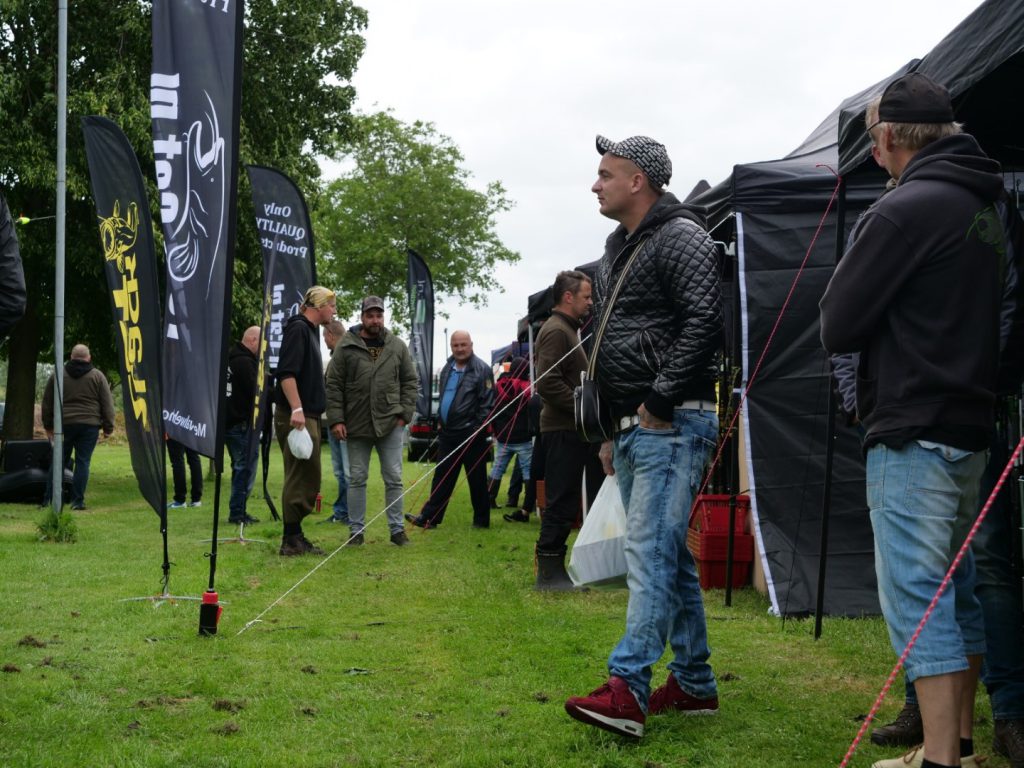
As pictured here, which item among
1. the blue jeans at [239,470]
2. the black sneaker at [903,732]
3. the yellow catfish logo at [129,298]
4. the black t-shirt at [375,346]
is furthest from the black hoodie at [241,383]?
the black sneaker at [903,732]

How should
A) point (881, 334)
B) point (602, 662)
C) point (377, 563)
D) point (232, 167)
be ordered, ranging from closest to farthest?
point (881, 334) → point (602, 662) → point (232, 167) → point (377, 563)

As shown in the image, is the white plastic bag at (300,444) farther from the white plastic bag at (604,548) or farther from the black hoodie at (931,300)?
the black hoodie at (931,300)

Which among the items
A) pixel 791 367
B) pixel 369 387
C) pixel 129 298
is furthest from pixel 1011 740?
pixel 369 387

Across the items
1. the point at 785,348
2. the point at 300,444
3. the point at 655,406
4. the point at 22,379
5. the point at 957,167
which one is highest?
the point at 22,379

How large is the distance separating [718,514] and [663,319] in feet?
11.5

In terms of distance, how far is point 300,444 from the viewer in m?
8.77

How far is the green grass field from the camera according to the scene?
3885mm

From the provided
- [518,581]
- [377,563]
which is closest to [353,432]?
[377,563]

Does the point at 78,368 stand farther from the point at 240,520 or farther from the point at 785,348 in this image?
the point at 785,348

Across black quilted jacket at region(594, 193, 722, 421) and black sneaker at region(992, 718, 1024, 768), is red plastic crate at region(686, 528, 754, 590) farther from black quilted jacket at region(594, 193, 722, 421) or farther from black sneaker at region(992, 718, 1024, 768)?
black sneaker at region(992, 718, 1024, 768)

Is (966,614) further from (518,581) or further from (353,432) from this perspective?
(353,432)

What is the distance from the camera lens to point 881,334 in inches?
123

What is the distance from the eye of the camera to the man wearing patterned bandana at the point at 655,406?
3.96m

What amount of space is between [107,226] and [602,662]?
406 centimetres
